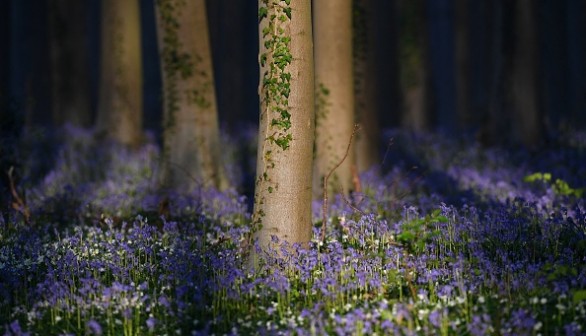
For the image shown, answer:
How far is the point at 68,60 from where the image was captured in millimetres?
19359

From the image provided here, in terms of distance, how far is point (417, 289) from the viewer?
726 centimetres

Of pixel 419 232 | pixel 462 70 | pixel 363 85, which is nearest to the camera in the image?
pixel 419 232

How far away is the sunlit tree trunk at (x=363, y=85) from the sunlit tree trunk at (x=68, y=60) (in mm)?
8576

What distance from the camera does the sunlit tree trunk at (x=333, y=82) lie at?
11.4 meters

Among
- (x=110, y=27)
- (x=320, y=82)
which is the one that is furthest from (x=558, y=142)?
(x=110, y=27)

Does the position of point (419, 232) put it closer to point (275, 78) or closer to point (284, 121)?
point (284, 121)

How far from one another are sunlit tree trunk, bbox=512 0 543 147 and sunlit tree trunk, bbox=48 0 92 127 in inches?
392

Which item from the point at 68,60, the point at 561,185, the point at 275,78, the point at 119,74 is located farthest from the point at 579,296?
the point at 68,60

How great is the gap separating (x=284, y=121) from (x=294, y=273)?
1509 mm

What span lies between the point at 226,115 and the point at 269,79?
16020 mm

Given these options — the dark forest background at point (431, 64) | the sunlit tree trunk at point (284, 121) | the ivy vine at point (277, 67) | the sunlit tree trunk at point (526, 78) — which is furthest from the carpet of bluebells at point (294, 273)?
the dark forest background at point (431, 64)

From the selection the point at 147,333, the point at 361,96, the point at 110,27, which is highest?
the point at 110,27

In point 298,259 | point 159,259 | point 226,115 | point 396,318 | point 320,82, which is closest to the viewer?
point 396,318

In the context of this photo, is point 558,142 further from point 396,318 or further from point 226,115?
point 396,318
